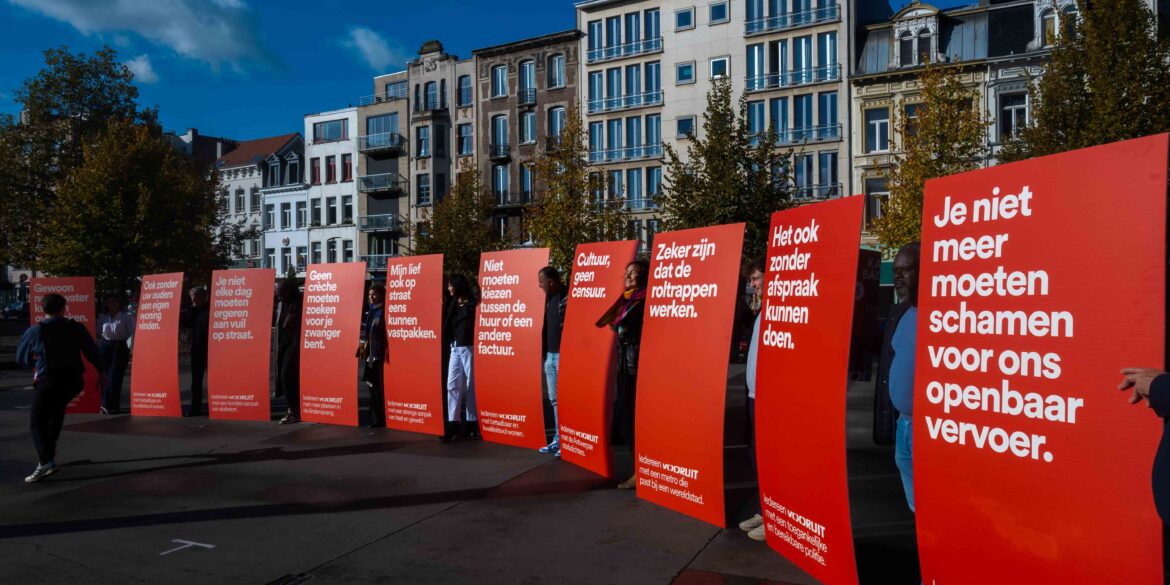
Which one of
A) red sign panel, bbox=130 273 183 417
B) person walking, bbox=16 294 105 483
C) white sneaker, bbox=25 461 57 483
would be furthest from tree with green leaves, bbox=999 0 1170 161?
white sneaker, bbox=25 461 57 483

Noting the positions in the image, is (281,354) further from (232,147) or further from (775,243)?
(232,147)

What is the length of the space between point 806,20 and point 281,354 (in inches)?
1337

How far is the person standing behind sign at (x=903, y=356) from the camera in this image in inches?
167

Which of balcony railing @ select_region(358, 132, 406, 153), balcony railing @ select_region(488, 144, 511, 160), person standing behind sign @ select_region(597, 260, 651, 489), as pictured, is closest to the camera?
person standing behind sign @ select_region(597, 260, 651, 489)

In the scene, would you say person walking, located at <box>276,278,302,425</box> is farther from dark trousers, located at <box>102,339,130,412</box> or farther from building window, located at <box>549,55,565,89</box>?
building window, located at <box>549,55,565,89</box>

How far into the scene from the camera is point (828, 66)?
39062 mm

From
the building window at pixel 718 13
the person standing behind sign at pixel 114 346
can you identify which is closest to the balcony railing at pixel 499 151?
the building window at pixel 718 13

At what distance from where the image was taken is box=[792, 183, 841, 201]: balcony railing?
3878 cm

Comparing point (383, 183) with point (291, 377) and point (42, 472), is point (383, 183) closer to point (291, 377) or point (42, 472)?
point (291, 377)

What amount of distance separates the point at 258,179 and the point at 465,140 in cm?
1922

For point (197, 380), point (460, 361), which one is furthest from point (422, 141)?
point (460, 361)

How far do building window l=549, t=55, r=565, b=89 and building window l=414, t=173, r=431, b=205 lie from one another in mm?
10038

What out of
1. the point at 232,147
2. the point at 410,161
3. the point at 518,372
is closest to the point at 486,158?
the point at 410,161

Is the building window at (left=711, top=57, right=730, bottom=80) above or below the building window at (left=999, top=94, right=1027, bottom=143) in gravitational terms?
above
